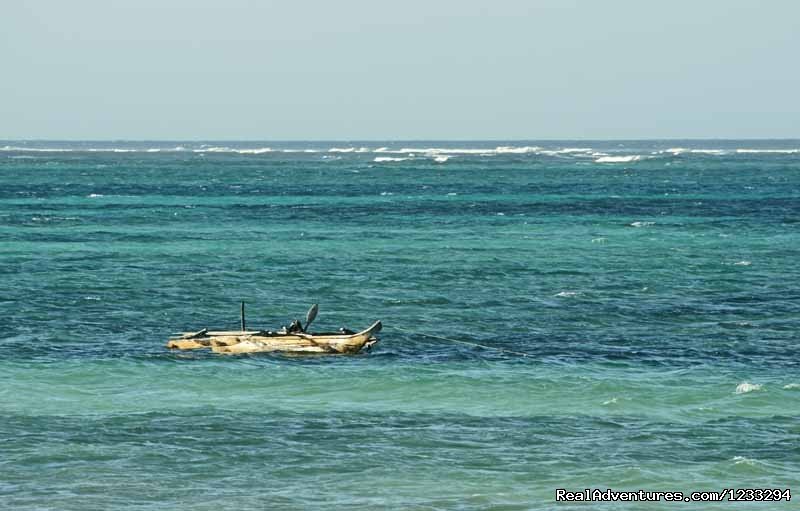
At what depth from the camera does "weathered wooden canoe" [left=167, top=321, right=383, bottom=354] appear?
36.9 meters

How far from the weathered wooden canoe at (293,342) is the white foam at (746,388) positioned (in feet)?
34.1

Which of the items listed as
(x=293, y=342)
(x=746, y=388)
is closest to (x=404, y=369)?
(x=293, y=342)

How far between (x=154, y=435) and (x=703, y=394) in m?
13.8

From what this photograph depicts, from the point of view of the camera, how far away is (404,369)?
35219 mm

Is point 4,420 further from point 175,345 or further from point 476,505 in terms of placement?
point 476,505

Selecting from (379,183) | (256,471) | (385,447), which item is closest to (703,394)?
(385,447)

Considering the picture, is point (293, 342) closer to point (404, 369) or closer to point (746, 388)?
point (404, 369)

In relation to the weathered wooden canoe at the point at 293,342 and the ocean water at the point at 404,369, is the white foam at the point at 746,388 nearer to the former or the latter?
the ocean water at the point at 404,369

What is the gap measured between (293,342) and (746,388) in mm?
12972

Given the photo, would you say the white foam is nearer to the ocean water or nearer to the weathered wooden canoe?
the ocean water

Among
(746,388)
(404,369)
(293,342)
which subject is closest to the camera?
(746,388)

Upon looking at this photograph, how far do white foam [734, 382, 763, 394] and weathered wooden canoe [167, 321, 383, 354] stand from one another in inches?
409

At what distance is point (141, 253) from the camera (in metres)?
65.7

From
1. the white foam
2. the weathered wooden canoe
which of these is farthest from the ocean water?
the weathered wooden canoe
